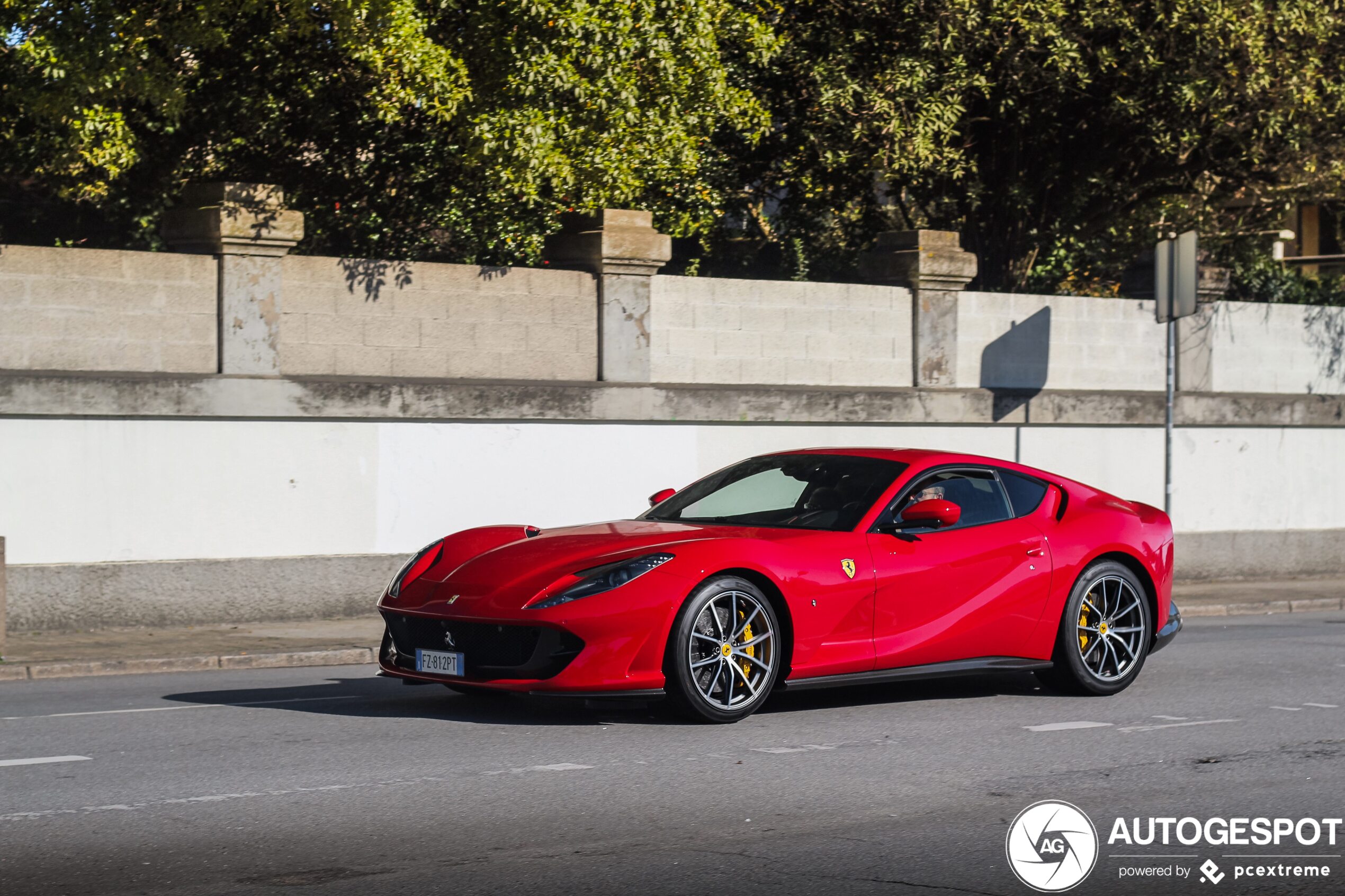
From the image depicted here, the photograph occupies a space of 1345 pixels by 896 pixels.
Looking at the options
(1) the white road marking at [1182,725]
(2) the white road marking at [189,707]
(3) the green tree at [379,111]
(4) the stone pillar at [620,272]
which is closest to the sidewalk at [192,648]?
(2) the white road marking at [189,707]

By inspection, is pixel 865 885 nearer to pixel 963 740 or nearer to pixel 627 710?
pixel 963 740

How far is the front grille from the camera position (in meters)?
7.89

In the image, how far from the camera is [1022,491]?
9766 millimetres

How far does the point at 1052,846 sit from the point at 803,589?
266 centimetres

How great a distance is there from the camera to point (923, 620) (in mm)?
8930

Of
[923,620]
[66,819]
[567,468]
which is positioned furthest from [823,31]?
[66,819]

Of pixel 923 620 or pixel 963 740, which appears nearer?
pixel 963 740

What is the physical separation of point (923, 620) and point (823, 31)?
11183 mm

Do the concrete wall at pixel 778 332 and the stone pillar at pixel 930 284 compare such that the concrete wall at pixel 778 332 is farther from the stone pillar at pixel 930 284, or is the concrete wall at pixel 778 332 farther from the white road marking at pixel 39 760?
the white road marking at pixel 39 760

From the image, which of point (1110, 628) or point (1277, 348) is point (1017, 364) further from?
point (1110, 628)

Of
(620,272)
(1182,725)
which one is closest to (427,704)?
(1182,725)

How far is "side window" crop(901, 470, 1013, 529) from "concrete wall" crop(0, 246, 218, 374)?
680 centimetres

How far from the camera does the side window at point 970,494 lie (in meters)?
9.35

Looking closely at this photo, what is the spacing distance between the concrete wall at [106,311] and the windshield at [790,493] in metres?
5.43
